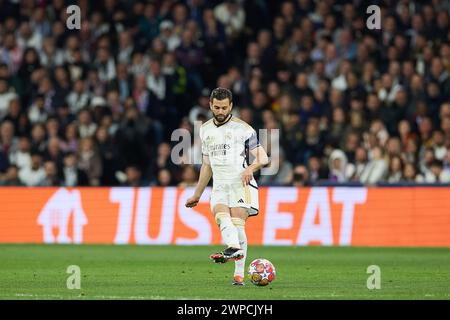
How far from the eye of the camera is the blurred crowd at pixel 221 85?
22.2 metres

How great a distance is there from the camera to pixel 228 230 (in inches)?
509

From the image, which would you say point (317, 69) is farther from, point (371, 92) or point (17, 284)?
point (17, 284)

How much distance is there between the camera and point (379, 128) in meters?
22.1

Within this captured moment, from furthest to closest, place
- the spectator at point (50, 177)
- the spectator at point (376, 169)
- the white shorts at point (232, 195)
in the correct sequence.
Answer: the spectator at point (50, 177)
the spectator at point (376, 169)
the white shorts at point (232, 195)

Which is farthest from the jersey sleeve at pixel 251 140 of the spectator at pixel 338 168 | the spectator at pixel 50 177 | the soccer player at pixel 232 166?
the spectator at pixel 50 177

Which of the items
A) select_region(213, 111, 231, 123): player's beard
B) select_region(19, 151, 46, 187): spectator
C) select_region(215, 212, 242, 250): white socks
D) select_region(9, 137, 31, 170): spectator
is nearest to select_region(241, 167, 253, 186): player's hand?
select_region(215, 212, 242, 250): white socks

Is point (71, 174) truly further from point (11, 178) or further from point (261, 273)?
point (261, 273)

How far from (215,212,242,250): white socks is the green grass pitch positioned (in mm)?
510

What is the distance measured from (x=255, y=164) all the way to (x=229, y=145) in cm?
47

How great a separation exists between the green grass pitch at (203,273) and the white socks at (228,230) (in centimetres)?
51

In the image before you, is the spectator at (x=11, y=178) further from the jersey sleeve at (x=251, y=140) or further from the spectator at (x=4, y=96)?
the jersey sleeve at (x=251, y=140)

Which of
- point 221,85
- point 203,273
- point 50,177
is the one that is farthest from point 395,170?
point 203,273

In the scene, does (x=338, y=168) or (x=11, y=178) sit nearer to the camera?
(x=338, y=168)

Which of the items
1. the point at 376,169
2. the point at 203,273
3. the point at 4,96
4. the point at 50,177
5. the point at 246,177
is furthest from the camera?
the point at 4,96
